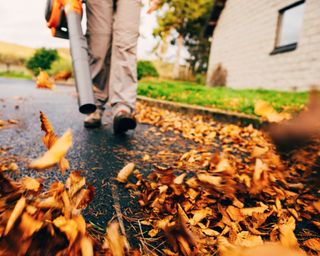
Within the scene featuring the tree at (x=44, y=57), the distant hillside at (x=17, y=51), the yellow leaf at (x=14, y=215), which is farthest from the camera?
the distant hillside at (x=17, y=51)

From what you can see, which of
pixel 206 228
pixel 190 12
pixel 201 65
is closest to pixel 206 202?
pixel 206 228

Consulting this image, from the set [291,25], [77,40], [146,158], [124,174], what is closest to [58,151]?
[124,174]

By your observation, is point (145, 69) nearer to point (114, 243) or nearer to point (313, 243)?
point (313, 243)

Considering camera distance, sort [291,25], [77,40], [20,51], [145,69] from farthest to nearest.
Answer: [20,51] → [145,69] → [291,25] → [77,40]

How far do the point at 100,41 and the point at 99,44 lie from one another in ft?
0.09

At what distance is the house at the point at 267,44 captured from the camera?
24.8 feet

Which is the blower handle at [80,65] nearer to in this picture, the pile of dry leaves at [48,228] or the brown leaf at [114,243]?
the pile of dry leaves at [48,228]

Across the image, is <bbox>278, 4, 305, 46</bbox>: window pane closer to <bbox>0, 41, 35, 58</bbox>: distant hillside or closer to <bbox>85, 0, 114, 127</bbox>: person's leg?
<bbox>85, 0, 114, 127</bbox>: person's leg

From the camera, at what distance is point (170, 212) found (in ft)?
3.45

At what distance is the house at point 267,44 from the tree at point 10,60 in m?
22.1

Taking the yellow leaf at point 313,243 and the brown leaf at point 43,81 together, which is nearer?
the yellow leaf at point 313,243

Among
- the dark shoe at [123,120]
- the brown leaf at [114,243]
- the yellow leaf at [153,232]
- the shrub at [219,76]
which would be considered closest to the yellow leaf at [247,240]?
the yellow leaf at [153,232]

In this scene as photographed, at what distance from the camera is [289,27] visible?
8828 mm

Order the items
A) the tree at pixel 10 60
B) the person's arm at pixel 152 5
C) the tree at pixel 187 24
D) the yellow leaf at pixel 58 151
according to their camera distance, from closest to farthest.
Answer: the yellow leaf at pixel 58 151
the person's arm at pixel 152 5
the tree at pixel 187 24
the tree at pixel 10 60
